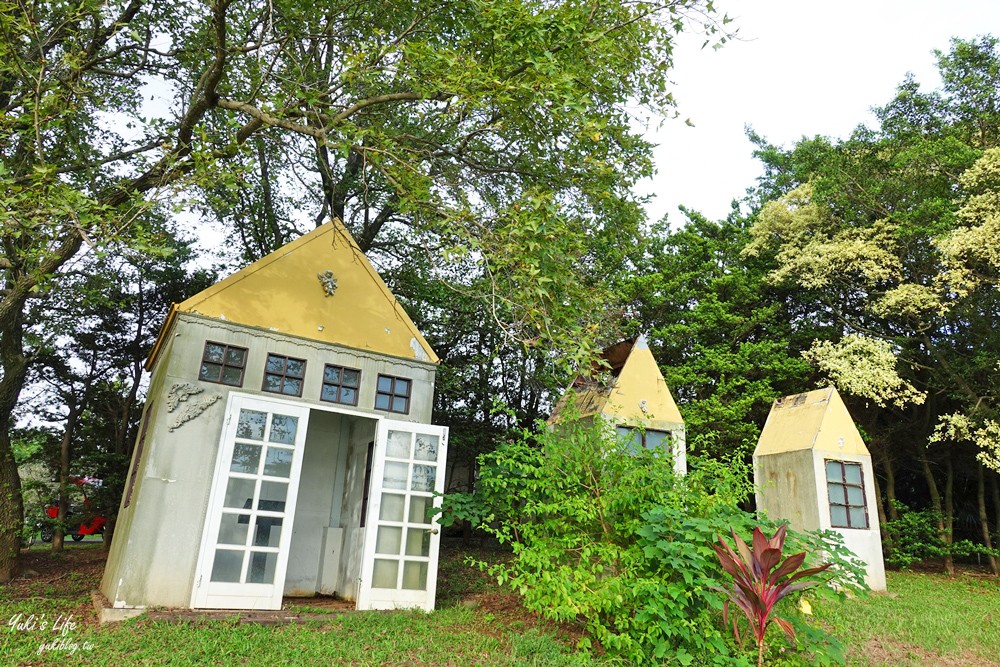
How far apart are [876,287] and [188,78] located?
54.4 feet

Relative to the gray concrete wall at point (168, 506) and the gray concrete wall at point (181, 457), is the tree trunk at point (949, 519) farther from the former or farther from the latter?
the gray concrete wall at point (168, 506)

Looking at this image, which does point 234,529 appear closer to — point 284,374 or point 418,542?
point 284,374

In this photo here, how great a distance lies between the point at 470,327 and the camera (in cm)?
1647

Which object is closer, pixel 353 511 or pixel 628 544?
pixel 628 544

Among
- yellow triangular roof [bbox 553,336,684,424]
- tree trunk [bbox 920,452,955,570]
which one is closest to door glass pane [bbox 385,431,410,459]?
yellow triangular roof [bbox 553,336,684,424]

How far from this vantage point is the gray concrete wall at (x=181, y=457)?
6762mm

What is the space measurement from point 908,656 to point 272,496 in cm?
776

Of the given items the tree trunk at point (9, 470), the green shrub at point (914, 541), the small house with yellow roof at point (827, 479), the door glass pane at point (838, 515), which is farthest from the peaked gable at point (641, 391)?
the tree trunk at point (9, 470)

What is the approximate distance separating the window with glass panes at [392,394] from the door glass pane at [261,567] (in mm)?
2310

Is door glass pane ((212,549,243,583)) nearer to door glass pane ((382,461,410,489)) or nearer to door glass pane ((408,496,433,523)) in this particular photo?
door glass pane ((382,461,410,489))

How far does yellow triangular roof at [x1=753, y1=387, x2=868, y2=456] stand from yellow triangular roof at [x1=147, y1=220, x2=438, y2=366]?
8228 millimetres

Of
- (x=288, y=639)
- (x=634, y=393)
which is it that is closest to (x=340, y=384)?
(x=288, y=639)

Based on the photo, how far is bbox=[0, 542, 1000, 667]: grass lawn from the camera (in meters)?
5.64

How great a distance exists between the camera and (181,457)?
7184mm
